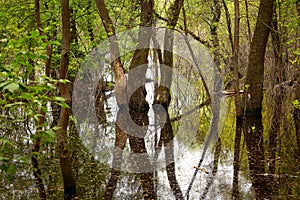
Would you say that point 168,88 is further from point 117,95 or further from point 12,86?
point 12,86

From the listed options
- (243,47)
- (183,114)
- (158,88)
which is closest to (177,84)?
(158,88)

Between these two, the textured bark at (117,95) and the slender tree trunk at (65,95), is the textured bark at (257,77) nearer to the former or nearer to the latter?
the textured bark at (117,95)

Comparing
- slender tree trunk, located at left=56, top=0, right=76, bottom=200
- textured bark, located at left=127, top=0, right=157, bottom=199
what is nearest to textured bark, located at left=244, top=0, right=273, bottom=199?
textured bark, located at left=127, top=0, right=157, bottom=199

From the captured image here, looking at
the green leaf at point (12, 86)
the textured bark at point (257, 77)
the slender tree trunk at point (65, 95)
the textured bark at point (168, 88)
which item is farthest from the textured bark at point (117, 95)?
the green leaf at point (12, 86)

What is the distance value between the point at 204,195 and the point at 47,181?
2.14m

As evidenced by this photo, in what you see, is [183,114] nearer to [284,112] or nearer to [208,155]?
[284,112]

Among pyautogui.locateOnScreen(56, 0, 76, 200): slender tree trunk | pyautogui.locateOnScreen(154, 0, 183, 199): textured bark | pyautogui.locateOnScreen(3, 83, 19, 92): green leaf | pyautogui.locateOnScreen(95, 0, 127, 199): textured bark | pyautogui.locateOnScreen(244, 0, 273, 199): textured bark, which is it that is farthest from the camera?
pyautogui.locateOnScreen(244, 0, 273, 199): textured bark

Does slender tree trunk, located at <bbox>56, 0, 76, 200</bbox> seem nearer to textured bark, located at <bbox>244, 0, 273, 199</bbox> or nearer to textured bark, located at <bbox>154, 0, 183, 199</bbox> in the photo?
textured bark, located at <bbox>154, 0, 183, 199</bbox>

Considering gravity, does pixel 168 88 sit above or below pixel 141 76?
below

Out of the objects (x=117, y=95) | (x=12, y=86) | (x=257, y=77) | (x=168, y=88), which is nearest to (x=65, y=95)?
(x=12, y=86)

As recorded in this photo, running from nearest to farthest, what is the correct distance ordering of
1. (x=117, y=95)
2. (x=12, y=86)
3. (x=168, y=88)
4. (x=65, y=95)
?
(x=12, y=86), (x=65, y=95), (x=117, y=95), (x=168, y=88)

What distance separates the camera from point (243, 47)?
48.8 feet

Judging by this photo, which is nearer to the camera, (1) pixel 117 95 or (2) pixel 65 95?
(2) pixel 65 95

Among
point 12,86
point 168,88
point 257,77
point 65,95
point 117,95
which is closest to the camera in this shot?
point 12,86
